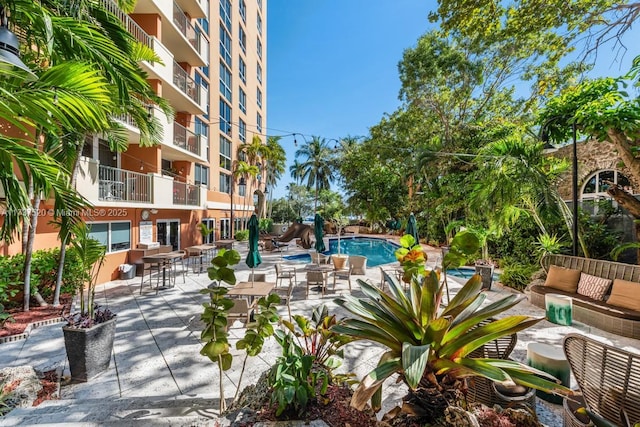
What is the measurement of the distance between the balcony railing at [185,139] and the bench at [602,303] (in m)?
14.5

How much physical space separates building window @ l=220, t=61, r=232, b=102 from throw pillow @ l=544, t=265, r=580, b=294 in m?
21.2

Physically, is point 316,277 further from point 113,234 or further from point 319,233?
point 113,234

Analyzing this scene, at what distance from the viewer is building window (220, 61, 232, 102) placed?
64.4 feet

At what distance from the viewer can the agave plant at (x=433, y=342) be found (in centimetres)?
149

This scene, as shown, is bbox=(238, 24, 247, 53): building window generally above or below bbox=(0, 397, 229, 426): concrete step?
above

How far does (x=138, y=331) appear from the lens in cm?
534

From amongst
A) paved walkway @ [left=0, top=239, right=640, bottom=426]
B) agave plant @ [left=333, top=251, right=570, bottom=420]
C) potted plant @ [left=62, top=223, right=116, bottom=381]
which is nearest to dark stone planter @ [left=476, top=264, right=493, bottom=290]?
paved walkway @ [left=0, top=239, right=640, bottom=426]

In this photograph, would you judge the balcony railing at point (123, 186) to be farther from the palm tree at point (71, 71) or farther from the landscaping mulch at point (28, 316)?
the palm tree at point (71, 71)

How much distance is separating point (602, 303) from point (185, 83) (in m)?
16.4

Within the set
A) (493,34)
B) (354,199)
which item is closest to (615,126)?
(493,34)

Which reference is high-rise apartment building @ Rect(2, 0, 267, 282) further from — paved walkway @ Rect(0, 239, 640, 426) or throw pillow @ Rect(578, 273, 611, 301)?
throw pillow @ Rect(578, 273, 611, 301)

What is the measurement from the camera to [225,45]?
20.2 m

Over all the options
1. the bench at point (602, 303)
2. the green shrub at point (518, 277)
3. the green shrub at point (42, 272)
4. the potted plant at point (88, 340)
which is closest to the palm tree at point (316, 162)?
the green shrub at point (518, 277)

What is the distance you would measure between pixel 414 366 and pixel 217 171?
63.9ft
